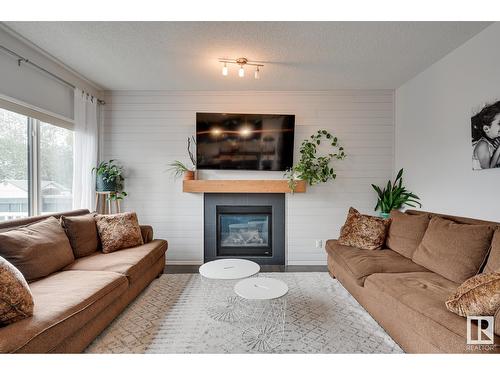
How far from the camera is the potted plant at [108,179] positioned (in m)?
3.54

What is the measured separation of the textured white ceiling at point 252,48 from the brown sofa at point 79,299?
1726mm

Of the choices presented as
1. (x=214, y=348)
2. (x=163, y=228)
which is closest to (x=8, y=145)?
(x=163, y=228)

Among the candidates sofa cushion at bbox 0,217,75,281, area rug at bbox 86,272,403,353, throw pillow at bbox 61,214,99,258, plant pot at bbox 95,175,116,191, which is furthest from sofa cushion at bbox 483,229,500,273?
plant pot at bbox 95,175,116,191

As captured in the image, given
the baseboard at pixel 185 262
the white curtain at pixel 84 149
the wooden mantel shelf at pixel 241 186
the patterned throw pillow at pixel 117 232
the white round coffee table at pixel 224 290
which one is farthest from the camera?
the baseboard at pixel 185 262

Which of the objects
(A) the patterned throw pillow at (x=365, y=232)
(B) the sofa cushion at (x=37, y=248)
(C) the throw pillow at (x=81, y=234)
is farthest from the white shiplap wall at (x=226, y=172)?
(B) the sofa cushion at (x=37, y=248)

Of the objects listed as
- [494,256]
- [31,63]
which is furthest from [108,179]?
[494,256]

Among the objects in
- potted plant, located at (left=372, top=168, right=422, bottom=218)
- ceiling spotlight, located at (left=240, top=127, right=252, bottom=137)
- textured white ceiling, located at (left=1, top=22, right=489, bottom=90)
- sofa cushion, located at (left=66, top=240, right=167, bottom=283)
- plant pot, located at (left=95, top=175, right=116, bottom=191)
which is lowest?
sofa cushion, located at (left=66, top=240, right=167, bottom=283)

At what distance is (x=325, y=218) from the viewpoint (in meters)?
3.88

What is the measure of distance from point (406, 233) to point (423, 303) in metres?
1.19

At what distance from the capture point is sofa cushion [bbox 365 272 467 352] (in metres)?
1.38

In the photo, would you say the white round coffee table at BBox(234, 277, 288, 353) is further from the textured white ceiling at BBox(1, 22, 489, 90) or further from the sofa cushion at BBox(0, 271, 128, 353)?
the textured white ceiling at BBox(1, 22, 489, 90)

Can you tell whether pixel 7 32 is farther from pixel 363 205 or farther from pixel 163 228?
pixel 363 205

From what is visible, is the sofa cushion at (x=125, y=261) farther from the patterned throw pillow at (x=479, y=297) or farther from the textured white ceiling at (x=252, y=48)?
the patterned throw pillow at (x=479, y=297)

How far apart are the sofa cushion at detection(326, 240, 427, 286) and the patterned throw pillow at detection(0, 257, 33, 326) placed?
2.34m
